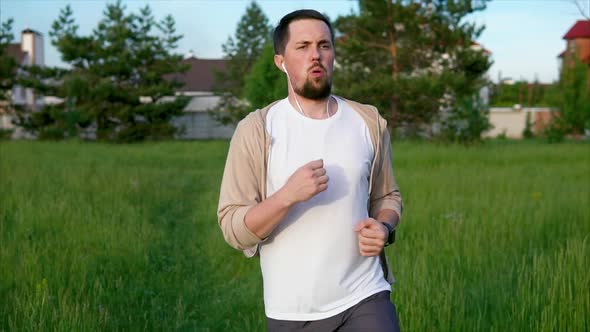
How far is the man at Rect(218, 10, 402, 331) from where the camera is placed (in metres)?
2.68

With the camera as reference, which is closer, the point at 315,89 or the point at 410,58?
the point at 315,89

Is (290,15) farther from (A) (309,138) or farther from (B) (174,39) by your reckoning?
(B) (174,39)

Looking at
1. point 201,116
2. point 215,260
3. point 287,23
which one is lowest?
point 215,260

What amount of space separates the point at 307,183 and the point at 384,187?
0.73 meters

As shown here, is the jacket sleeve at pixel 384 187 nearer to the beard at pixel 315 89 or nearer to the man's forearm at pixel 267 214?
the beard at pixel 315 89

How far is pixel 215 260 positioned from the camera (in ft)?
24.6

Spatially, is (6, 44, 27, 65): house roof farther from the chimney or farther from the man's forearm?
the man's forearm

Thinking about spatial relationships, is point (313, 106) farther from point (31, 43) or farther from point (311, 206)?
point (31, 43)

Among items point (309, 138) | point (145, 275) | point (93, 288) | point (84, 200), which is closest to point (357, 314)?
point (309, 138)

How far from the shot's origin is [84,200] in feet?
32.4

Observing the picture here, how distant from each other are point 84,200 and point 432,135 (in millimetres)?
25121

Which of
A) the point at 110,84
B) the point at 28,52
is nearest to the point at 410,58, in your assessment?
the point at 110,84

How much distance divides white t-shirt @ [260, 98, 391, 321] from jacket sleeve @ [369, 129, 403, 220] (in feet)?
0.66

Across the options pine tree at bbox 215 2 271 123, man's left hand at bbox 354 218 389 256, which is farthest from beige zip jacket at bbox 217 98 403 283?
pine tree at bbox 215 2 271 123
